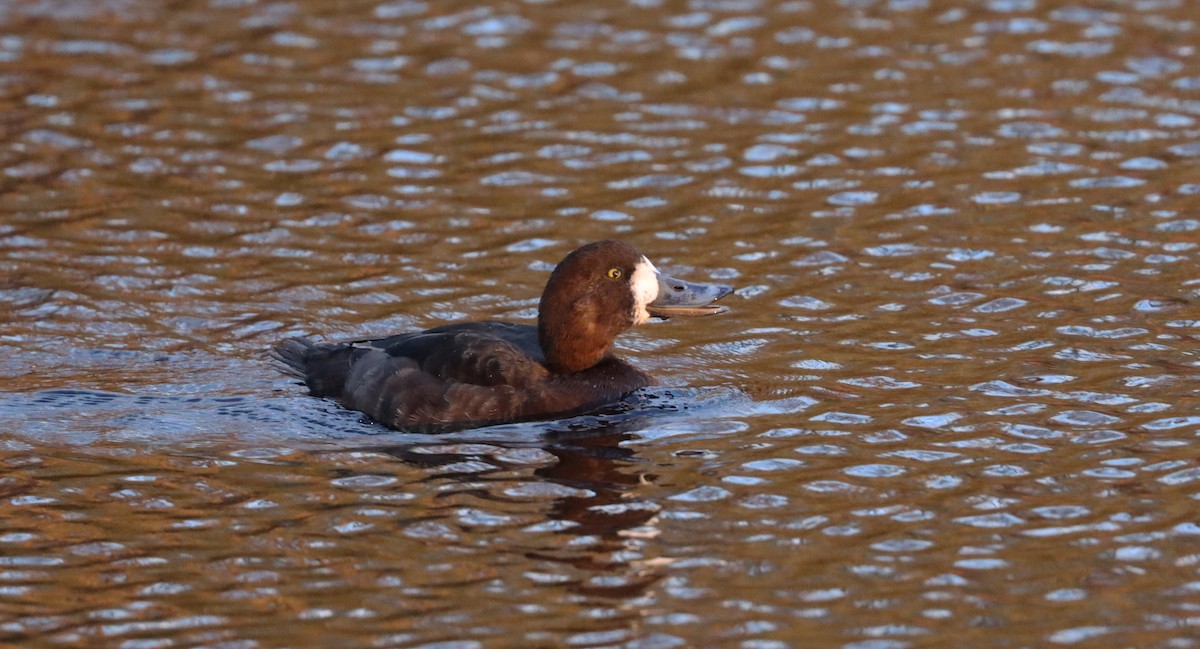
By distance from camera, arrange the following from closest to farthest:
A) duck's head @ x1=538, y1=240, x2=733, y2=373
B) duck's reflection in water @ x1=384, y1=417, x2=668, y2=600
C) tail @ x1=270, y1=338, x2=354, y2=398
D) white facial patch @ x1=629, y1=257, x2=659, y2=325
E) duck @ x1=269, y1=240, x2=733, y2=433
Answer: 1. duck's reflection in water @ x1=384, y1=417, x2=668, y2=600
2. duck @ x1=269, y1=240, x2=733, y2=433
3. duck's head @ x1=538, y1=240, x2=733, y2=373
4. white facial patch @ x1=629, y1=257, x2=659, y2=325
5. tail @ x1=270, y1=338, x2=354, y2=398

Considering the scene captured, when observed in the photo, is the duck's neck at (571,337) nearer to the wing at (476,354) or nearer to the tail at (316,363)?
the wing at (476,354)

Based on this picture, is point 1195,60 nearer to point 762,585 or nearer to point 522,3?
point 522,3

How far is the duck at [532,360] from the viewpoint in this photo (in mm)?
8359

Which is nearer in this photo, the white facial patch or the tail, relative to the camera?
the white facial patch

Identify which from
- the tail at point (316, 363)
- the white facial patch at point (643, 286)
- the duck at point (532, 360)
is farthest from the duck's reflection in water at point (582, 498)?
the tail at point (316, 363)

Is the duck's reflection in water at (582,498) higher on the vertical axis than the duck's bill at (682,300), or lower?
lower

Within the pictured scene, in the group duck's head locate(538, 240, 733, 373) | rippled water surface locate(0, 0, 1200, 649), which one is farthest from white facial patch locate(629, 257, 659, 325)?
rippled water surface locate(0, 0, 1200, 649)

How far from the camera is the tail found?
28.7 ft

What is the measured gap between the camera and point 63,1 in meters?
14.9

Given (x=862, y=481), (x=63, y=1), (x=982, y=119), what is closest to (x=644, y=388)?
(x=862, y=481)

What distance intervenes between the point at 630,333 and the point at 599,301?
141cm

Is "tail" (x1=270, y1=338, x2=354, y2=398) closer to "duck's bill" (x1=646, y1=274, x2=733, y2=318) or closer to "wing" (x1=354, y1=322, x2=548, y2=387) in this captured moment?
"wing" (x1=354, y1=322, x2=548, y2=387)

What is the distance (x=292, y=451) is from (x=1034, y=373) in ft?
11.4

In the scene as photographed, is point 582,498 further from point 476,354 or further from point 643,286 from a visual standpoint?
point 643,286
